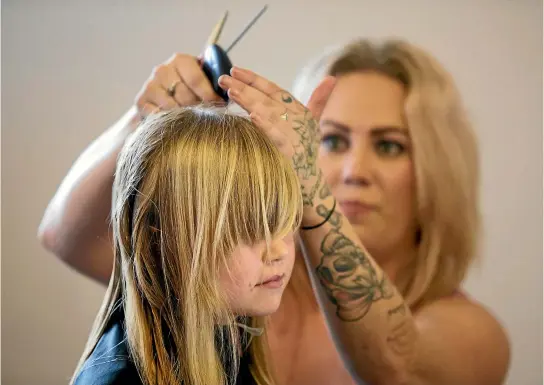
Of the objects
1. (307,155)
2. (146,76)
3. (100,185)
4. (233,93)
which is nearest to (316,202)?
(307,155)

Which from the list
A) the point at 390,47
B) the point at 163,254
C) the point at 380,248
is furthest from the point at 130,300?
the point at 390,47

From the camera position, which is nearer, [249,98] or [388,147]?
[249,98]

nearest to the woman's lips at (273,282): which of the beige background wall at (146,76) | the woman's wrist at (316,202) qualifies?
the woman's wrist at (316,202)

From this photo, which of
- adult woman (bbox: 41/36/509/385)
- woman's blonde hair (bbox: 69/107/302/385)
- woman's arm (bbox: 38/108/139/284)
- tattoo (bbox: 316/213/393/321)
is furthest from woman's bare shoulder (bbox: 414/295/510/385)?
woman's arm (bbox: 38/108/139/284)

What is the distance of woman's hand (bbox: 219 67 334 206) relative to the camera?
0.58 metres

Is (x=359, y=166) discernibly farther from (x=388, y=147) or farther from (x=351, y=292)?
(x=351, y=292)

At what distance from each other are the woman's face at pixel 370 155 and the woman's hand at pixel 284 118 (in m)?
0.14

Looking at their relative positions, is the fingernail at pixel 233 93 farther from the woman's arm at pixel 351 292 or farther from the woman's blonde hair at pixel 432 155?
the woman's blonde hair at pixel 432 155

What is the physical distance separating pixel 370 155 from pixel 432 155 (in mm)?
91

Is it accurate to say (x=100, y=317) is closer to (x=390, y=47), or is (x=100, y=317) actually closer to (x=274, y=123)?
(x=274, y=123)

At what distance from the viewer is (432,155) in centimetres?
78

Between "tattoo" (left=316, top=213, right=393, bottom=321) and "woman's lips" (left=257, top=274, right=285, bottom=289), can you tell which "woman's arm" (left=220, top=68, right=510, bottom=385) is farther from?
"woman's lips" (left=257, top=274, right=285, bottom=289)

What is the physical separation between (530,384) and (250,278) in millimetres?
737

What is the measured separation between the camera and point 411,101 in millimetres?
778
